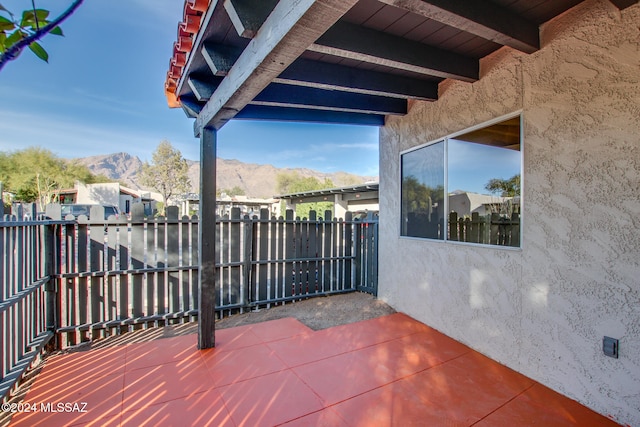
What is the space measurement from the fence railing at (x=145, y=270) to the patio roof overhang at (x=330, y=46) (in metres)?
1.79

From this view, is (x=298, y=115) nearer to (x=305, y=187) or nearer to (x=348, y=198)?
(x=348, y=198)

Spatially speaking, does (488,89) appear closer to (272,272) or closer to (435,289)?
(435,289)

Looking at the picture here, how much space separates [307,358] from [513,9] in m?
3.47

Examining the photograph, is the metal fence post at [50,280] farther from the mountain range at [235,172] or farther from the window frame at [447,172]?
the mountain range at [235,172]

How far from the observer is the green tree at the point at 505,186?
8.96ft

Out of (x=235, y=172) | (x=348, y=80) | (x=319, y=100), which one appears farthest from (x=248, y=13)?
(x=235, y=172)

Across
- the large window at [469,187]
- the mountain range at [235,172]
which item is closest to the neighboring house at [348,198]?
the large window at [469,187]

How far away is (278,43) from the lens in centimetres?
152

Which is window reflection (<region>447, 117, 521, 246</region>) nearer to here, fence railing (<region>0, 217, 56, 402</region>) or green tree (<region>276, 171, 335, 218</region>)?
fence railing (<region>0, 217, 56, 402</region>)

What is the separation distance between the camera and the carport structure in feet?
5.43

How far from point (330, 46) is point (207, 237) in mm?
2217

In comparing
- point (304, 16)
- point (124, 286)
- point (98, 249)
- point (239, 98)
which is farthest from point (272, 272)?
point (304, 16)

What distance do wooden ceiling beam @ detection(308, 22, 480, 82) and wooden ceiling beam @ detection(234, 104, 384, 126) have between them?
1.46 meters

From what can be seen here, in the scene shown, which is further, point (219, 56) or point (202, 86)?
point (202, 86)
